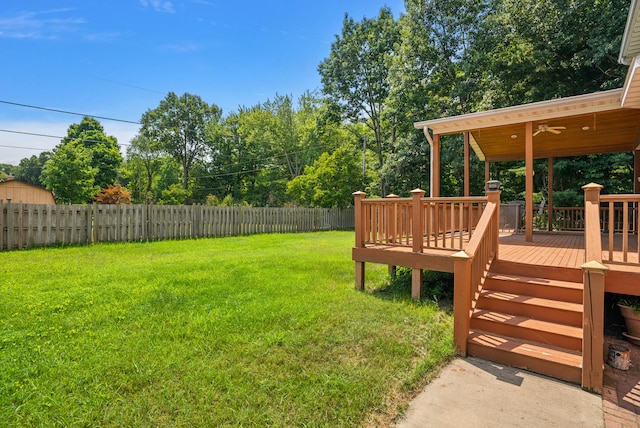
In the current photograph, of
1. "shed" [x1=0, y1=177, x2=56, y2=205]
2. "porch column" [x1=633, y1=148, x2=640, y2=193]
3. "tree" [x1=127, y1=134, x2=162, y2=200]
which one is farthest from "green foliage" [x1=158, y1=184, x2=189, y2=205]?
"porch column" [x1=633, y1=148, x2=640, y2=193]

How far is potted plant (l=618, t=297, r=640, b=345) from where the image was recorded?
3.39 m

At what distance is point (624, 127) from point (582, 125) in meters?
1.04

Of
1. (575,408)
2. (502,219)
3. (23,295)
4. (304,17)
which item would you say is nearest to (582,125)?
(502,219)

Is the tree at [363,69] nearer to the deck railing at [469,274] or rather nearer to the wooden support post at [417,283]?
the wooden support post at [417,283]

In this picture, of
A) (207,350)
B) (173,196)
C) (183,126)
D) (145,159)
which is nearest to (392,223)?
(207,350)

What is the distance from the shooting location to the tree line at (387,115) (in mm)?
12625

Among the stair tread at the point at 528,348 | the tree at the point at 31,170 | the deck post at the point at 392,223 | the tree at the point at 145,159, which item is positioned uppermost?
the tree at the point at 31,170

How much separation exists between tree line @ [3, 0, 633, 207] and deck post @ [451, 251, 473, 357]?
11704mm

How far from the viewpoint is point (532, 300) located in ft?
12.0

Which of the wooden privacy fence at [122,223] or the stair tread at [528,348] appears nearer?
the stair tread at [528,348]

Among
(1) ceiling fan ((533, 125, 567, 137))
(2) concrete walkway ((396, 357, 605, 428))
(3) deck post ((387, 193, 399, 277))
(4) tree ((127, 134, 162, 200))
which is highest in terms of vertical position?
(4) tree ((127, 134, 162, 200))

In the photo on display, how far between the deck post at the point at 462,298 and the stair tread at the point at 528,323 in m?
0.50

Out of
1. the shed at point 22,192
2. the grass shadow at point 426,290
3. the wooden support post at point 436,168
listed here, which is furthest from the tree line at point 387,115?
the grass shadow at point 426,290

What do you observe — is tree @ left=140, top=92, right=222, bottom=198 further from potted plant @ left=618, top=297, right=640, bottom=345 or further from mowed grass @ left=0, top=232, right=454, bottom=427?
potted plant @ left=618, top=297, right=640, bottom=345
